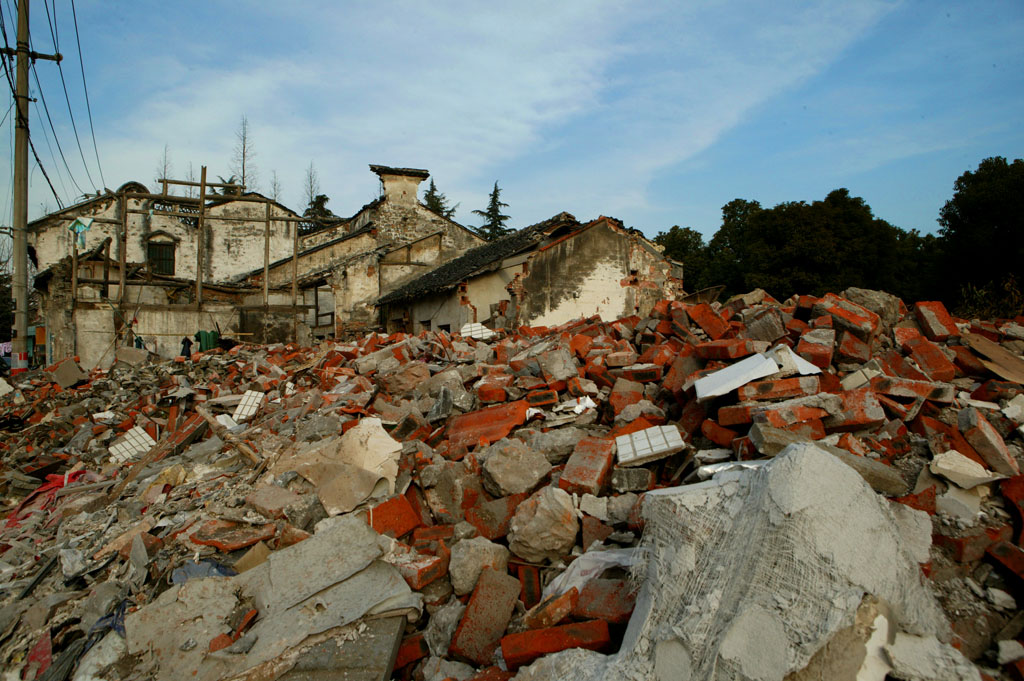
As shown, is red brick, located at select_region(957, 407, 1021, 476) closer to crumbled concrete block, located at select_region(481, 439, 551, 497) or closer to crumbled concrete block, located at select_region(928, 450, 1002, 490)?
crumbled concrete block, located at select_region(928, 450, 1002, 490)

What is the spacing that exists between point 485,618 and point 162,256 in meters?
26.9

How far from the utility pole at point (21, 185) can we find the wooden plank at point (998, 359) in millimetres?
14501

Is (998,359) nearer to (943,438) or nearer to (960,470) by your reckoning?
(943,438)

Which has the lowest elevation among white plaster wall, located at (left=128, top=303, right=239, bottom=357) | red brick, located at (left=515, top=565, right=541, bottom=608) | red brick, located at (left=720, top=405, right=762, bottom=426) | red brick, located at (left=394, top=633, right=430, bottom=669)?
red brick, located at (left=394, top=633, right=430, bottom=669)

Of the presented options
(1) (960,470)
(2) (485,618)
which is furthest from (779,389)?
(2) (485,618)

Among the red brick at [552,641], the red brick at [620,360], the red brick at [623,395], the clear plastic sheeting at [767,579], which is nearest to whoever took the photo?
the clear plastic sheeting at [767,579]

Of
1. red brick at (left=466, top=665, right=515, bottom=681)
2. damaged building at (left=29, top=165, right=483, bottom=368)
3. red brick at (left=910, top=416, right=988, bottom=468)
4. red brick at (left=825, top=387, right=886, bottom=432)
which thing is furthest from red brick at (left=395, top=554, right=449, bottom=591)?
damaged building at (left=29, top=165, right=483, bottom=368)

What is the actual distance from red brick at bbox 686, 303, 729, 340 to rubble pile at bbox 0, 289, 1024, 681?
0.04 m

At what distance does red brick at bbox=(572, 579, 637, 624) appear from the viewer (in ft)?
9.14

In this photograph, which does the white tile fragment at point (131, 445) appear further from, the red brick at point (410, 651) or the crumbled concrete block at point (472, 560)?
the red brick at point (410, 651)

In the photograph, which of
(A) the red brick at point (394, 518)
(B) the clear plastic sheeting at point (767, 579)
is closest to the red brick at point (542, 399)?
(A) the red brick at point (394, 518)

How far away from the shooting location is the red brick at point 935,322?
18.0 ft

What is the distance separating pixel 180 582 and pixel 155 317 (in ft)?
45.4

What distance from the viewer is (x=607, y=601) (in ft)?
9.43
